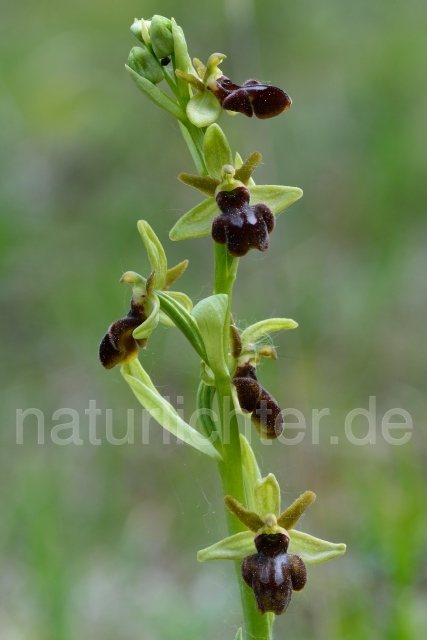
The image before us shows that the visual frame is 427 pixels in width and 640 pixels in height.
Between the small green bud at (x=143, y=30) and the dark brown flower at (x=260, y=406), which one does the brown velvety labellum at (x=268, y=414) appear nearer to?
the dark brown flower at (x=260, y=406)

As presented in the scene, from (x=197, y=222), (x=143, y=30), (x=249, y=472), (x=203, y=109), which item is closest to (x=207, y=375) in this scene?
(x=249, y=472)

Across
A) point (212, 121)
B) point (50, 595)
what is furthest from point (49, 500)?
point (212, 121)

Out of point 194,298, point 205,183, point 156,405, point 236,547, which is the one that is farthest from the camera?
point 194,298

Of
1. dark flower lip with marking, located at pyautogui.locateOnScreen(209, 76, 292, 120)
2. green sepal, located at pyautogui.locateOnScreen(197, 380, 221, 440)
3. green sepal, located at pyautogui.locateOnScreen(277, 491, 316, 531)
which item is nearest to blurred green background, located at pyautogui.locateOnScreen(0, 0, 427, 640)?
green sepal, located at pyautogui.locateOnScreen(277, 491, 316, 531)

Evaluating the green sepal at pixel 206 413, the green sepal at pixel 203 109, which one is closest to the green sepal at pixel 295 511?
the green sepal at pixel 206 413

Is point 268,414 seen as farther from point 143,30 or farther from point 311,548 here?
point 143,30

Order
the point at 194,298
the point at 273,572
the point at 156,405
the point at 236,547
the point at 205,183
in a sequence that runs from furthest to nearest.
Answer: the point at 194,298 → the point at 156,405 → the point at 205,183 → the point at 236,547 → the point at 273,572

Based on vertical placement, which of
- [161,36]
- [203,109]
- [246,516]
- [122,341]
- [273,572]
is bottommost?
[273,572]
